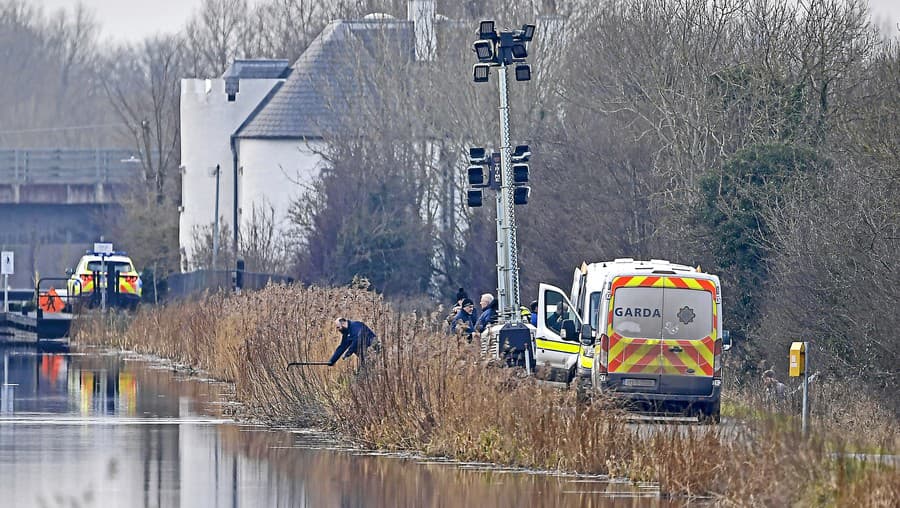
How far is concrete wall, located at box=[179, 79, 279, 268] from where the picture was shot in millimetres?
72188

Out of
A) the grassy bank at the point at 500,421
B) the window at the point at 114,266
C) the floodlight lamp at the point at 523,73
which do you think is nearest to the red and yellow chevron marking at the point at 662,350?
the grassy bank at the point at 500,421

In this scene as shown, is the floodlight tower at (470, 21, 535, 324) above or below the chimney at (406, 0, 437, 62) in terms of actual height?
below

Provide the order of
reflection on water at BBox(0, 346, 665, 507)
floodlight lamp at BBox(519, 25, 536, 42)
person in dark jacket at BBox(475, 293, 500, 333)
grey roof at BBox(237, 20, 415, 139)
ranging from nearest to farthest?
reflection on water at BBox(0, 346, 665, 507) < person in dark jacket at BBox(475, 293, 500, 333) < floodlight lamp at BBox(519, 25, 536, 42) < grey roof at BBox(237, 20, 415, 139)

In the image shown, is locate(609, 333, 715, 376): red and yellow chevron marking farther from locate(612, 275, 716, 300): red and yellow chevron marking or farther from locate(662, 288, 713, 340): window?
locate(612, 275, 716, 300): red and yellow chevron marking

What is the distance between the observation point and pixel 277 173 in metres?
68.7

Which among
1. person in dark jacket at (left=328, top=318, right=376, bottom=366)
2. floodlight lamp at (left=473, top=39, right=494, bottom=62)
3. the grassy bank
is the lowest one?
the grassy bank

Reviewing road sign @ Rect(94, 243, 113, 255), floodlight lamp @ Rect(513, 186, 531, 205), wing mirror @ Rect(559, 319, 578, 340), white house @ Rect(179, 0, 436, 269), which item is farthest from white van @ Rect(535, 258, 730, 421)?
white house @ Rect(179, 0, 436, 269)

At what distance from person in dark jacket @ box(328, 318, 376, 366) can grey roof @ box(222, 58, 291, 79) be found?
4922cm

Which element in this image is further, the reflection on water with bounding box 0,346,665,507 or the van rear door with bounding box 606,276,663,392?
the van rear door with bounding box 606,276,663,392

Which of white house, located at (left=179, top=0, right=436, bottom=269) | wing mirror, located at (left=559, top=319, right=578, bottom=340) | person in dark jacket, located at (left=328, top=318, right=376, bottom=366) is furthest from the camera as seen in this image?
white house, located at (left=179, top=0, right=436, bottom=269)

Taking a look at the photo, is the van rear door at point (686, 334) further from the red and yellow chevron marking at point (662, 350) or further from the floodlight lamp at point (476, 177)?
the floodlight lamp at point (476, 177)

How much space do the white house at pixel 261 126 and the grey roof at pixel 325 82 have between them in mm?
37

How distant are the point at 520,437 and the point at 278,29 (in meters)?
73.4

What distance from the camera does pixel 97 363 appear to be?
41.8 meters
